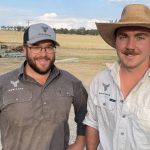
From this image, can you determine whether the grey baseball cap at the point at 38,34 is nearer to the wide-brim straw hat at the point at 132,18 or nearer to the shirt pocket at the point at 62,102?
the shirt pocket at the point at 62,102

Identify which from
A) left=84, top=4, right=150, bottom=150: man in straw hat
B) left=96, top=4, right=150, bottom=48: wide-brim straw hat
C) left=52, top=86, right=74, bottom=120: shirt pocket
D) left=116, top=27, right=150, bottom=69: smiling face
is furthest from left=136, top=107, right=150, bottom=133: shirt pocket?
left=52, top=86, right=74, bottom=120: shirt pocket

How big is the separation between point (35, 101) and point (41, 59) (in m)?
0.36

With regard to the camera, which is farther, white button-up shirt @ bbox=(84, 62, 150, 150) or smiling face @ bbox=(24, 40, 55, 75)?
smiling face @ bbox=(24, 40, 55, 75)

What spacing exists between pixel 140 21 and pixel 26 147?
1.45m

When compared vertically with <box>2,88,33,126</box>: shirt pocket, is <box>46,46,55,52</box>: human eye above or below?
above

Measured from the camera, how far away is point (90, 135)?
353 cm

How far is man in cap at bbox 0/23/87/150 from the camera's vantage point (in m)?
3.65

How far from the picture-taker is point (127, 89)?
10.3 feet

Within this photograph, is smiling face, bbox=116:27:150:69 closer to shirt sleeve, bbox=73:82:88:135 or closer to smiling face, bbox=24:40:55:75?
smiling face, bbox=24:40:55:75

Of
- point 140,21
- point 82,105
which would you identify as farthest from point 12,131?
point 140,21

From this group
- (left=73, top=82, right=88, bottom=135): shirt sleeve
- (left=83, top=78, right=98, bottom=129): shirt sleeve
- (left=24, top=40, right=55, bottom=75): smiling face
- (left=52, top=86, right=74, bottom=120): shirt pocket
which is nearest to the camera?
(left=83, top=78, right=98, bottom=129): shirt sleeve

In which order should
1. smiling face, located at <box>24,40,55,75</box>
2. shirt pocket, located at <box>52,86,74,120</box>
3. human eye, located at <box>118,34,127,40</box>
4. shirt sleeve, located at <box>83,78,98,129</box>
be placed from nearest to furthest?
human eye, located at <box>118,34,127,40</box>
shirt sleeve, located at <box>83,78,98,129</box>
smiling face, located at <box>24,40,55,75</box>
shirt pocket, located at <box>52,86,74,120</box>

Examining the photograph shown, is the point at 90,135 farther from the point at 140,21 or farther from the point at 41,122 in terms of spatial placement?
the point at 140,21

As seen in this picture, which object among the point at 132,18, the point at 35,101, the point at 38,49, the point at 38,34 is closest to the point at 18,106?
the point at 35,101
